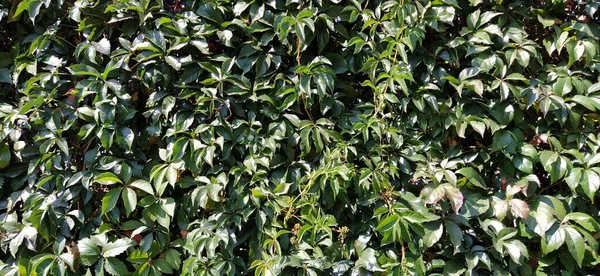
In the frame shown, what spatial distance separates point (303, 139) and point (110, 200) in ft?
2.51

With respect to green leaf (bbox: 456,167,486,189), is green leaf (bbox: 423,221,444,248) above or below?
below

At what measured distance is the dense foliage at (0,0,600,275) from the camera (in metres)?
1.90

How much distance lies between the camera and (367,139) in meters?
1.91

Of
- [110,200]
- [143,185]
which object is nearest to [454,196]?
[143,185]

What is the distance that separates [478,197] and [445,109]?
355 millimetres

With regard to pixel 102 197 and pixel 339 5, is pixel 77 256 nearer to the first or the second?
pixel 102 197

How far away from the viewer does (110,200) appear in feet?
6.39

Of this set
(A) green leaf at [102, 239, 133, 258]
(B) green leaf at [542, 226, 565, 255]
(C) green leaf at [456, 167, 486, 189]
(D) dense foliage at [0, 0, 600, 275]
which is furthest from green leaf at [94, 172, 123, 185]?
(B) green leaf at [542, 226, 565, 255]

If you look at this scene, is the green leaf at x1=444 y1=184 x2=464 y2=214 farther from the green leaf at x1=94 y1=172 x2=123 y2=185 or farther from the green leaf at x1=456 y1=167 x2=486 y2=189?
the green leaf at x1=94 y1=172 x2=123 y2=185

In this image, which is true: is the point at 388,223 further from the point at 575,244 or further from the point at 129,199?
the point at 129,199

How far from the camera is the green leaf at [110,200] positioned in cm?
194

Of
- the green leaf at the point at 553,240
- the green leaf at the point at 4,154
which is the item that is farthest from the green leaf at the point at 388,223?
the green leaf at the point at 4,154

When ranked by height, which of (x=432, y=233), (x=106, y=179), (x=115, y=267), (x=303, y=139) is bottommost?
(x=115, y=267)

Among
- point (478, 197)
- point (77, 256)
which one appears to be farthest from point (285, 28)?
point (77, 256)
